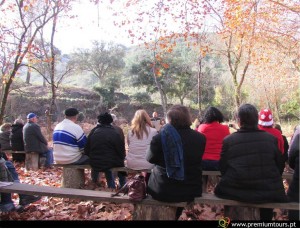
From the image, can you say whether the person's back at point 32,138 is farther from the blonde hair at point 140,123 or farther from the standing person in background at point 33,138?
the blonde hair at point 140,123

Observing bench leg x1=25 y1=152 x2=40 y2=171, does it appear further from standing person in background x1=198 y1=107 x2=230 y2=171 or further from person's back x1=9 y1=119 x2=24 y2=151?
standing person in background x1=198 y1=107 x2=230 y2=171

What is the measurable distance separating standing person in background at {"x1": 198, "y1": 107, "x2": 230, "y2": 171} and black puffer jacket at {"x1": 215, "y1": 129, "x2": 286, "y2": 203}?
1.46 m

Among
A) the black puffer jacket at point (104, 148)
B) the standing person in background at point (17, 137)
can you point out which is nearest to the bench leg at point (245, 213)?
the black puffer jacket at point (104, 148)

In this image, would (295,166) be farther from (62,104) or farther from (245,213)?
(62,104)

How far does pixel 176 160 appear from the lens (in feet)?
11.7

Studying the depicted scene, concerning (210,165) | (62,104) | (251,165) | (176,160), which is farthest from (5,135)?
(62,104)

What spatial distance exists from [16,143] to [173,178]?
263 inches

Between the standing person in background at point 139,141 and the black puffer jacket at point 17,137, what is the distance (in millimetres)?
4683

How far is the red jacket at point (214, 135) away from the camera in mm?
5098

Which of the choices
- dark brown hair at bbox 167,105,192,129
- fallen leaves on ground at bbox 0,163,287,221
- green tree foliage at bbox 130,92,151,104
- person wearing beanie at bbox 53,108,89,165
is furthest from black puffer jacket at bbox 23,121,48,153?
green tree foliage at bbox 130,92,151,104

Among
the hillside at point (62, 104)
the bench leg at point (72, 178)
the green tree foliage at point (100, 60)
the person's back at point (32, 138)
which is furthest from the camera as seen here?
the green tree foliage at point (100, 60)

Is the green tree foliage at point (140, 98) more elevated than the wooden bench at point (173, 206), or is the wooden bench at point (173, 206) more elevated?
the green tree foliage at point (140, 98)

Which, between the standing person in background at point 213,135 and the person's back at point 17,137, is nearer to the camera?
the standing person in background at point 213,135

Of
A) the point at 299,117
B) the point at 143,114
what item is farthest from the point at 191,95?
the point at 143,114
